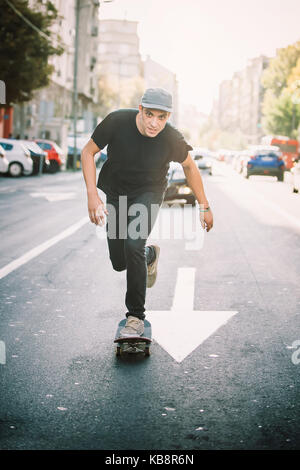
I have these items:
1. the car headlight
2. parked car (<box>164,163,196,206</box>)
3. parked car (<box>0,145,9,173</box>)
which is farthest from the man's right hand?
parked car (<box>0,145,9,173</box>)

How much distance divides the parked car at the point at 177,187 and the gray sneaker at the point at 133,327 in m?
12.3

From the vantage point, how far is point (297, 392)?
397cm

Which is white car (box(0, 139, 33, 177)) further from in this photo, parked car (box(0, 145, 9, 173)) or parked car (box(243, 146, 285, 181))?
parked car (box(243, 146, 285, 181))

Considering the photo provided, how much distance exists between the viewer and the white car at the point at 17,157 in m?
29.5

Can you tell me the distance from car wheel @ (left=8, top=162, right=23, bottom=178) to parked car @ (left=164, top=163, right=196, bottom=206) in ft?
44.0

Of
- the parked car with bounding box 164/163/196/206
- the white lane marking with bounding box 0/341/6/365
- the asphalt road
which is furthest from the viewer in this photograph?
the parked car with bounding box 164/163/196/206

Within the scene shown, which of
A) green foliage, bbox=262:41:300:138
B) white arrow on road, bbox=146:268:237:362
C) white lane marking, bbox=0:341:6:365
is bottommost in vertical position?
white lane marking, bbox=0:341:6:365

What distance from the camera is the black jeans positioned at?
4.88 metres

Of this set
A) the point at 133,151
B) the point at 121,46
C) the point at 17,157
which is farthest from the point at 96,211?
the point at 121,46

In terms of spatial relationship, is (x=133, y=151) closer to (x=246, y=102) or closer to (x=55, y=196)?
(x=55, y=196)

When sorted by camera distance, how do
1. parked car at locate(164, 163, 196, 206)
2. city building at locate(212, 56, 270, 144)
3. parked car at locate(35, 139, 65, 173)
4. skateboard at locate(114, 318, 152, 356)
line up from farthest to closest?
1. city building at locate(212, 56, 270, 144)
2. parked car at locate(35, 139, 65, 173)
3. parked car at locate(164, 163, 196, 206)
4. skateboard at locate(114, 318, 152, 356)

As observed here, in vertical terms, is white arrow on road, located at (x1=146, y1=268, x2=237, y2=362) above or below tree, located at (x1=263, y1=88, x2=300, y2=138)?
below

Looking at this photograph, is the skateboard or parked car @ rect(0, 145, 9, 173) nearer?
the skateboard

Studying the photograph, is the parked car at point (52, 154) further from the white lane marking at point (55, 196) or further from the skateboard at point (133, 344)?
the skateboard at point (133, 344)
